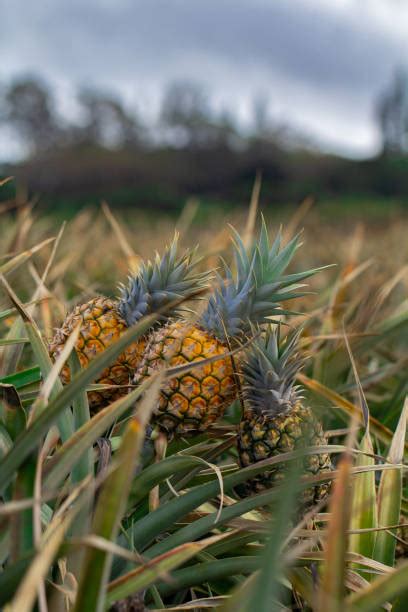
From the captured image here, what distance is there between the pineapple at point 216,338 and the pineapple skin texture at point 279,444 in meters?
0.08

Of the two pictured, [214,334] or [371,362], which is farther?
[371,362]

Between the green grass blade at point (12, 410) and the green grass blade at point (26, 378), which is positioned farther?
the green grass blade at point (26, 378)

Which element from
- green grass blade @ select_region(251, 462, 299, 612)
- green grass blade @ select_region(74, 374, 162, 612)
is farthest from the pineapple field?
green grass blade @ select_region(251, 462, 299, 612)

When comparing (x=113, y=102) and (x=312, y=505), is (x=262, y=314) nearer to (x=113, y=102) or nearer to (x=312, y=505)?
(x=312, y=505)

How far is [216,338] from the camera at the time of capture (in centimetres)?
98

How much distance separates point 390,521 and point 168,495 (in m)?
0.35

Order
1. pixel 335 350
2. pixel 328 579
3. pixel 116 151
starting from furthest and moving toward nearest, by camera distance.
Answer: pixel 116 151 → pixel 335 350 → pixel 328 579

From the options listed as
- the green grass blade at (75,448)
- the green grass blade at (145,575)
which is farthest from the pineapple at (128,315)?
the green grass blade at (145,575)

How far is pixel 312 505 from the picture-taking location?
915 mm

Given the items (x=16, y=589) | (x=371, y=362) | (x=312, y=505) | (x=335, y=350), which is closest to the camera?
(x=16, y=589)

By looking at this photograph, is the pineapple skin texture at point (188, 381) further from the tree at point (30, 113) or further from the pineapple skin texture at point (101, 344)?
the tree at point (30, 113)

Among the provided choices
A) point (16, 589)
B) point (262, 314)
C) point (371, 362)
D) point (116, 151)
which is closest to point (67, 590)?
point (16, 589)

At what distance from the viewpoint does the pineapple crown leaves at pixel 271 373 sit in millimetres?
928

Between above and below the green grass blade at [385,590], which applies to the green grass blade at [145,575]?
below
